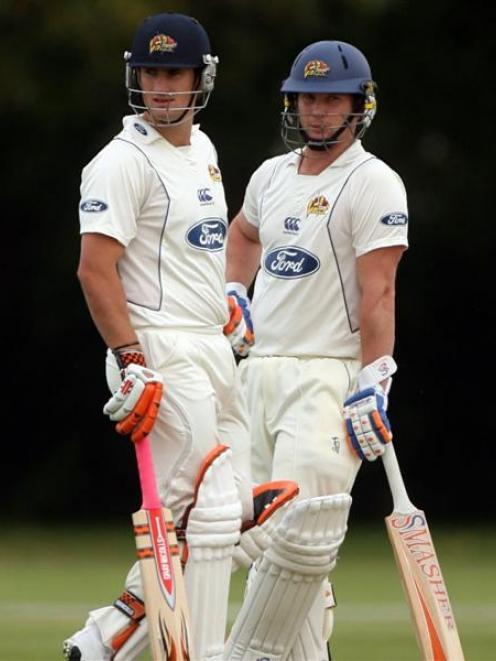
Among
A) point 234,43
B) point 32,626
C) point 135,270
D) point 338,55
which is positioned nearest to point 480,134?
point 234,43

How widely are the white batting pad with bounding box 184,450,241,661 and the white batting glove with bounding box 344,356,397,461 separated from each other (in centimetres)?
54

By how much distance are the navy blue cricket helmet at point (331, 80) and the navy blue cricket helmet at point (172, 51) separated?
0.47 metres

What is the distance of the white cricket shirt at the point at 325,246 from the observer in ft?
18.2

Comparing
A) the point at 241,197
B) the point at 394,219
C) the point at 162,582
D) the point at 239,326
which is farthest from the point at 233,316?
the point at 241,197

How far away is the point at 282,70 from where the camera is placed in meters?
11.7

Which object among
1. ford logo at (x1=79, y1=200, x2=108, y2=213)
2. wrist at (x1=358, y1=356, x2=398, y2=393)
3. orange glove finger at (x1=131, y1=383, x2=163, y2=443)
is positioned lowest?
wrist at (x1=358, y1=356, x2=398, y2=393)

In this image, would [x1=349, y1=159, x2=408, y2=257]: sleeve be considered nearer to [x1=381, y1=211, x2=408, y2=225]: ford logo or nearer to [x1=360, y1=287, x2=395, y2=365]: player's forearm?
[x1=381, y1=211, x2=408, y2=225]: ford logo

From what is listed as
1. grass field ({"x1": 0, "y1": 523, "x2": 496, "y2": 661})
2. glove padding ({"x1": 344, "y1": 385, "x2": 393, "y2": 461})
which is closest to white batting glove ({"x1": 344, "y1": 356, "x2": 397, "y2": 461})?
glove padding ({"x1": 344, "y1": 385, "x2": 393, "y2": 461})

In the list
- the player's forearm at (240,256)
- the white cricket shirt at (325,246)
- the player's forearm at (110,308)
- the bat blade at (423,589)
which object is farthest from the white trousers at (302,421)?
the player's forearm at (110,308)

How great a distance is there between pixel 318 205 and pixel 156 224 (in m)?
0.66

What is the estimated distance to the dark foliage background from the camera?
1138cm

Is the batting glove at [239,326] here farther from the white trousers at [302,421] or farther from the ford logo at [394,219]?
the ford logo at [394,219]

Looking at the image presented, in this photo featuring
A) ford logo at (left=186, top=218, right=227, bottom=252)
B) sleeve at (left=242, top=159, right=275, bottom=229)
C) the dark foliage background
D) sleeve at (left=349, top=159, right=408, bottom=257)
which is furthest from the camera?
the dark foliage background

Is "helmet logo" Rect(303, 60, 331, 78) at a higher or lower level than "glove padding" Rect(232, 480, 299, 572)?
higher
